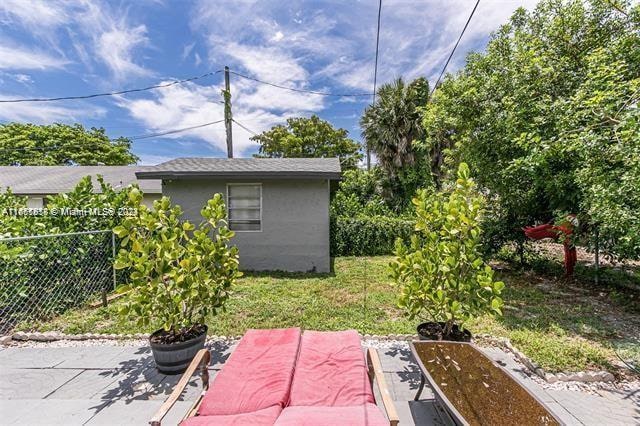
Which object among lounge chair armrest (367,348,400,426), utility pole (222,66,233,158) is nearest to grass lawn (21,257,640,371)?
lounge chair armrest (367,348,400,426)

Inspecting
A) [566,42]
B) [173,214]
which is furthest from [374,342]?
[566,42]

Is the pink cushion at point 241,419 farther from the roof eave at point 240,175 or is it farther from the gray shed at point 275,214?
the gray shed at point 275,214

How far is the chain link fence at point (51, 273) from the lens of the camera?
445 cm

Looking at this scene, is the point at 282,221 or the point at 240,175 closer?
the point at 240,175

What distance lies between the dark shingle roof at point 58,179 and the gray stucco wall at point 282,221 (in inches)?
273

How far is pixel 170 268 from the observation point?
338cm

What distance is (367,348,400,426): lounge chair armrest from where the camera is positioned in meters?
1.90

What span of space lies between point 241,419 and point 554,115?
7.21 meters

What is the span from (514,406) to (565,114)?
5440 millimetres

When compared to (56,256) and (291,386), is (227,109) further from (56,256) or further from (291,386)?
(291,386)

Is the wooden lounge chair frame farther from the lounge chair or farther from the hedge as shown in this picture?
the hedge

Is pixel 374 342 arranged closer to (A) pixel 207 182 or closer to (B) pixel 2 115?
(A) pixel 207 182

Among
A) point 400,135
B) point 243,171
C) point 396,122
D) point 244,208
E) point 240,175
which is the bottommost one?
point 244,208

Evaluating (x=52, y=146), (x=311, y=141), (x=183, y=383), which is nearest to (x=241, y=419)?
(x=183, y=383)
